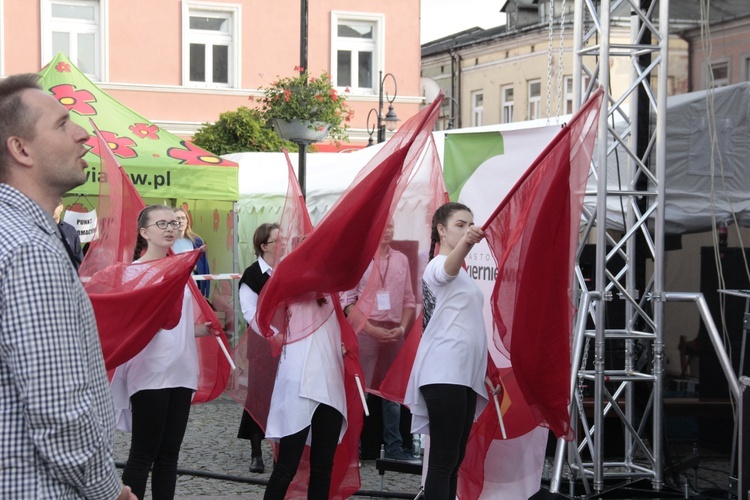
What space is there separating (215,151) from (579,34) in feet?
47.2

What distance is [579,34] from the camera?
22.2ft

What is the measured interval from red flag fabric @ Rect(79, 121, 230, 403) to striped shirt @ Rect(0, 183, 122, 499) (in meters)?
3.13

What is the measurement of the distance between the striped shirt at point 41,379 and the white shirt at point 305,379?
307 cm

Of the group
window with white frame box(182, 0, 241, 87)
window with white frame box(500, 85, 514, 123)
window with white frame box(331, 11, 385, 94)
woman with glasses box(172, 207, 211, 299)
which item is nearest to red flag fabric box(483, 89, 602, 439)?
woman with glasses box(172, 207, 211, 299)

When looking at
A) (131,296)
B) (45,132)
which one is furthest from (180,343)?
(45,132)

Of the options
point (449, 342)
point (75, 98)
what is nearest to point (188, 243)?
point (75, 98)

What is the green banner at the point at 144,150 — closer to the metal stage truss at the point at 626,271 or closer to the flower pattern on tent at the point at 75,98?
the flower pattern on tent at the point at 75,98

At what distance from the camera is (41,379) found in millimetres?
2121

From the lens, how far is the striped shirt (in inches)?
83.7

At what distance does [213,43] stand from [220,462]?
19463 millimetres

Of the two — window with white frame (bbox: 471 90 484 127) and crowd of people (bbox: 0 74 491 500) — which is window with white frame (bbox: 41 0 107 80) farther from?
window with white frame (bbox: 471 90 484 127)

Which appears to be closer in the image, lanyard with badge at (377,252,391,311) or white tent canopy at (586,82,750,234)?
lanyard with badge at (377,252,391,311)

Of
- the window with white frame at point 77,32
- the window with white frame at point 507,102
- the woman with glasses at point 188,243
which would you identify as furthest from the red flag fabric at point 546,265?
the window with white frame at point 507,102

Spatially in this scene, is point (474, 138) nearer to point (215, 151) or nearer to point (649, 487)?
point (649, 487)
